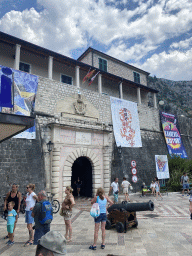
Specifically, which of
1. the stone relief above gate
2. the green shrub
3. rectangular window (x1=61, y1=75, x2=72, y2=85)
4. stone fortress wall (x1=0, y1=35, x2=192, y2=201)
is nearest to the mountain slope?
the green shrub

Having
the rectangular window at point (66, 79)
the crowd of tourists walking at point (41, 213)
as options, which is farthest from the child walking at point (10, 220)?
the rectangular window at point (66, 79)

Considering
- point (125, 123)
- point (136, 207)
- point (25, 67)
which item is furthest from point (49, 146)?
point (125, 123)

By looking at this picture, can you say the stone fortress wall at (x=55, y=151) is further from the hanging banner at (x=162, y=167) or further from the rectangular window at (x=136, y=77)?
the rectangular window at (x=136, y=77)

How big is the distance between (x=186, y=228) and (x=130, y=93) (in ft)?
56.5

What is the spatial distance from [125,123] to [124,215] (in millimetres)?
11753

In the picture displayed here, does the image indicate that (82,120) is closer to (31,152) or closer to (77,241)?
(31,152)

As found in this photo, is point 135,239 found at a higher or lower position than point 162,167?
lower

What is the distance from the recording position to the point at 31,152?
11156mm

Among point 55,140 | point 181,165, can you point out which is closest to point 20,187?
point 55,140

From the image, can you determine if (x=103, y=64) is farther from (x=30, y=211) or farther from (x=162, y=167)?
(x=30, y=211)

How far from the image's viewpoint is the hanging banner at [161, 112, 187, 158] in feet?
67.9

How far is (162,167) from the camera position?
1725 centimetres

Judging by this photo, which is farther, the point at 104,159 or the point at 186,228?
the point at 104,159

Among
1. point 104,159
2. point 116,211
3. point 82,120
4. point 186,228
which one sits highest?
point 82,120
